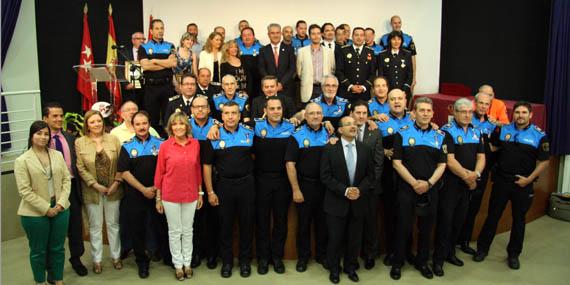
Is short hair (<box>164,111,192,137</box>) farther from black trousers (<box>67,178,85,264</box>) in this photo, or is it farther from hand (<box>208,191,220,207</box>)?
black trousers (<box>67,178,85,264</box>)

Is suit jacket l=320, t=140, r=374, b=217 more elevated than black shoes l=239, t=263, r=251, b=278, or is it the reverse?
suit jacket l=320, t=140, r=374, b=217

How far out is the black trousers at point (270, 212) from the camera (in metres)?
4.77

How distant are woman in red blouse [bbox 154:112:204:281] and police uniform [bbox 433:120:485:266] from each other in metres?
2.28

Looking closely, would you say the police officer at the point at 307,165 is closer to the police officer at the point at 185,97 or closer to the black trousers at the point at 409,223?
the black trousers at the point at 409,223

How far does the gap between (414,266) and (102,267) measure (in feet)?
10.1

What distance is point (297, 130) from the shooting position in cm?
470

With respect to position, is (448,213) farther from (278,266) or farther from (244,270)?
(244,270)

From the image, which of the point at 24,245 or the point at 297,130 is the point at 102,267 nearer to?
the point at 24,245

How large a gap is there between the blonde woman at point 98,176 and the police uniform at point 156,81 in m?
1.53

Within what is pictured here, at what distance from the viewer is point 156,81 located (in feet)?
20.3

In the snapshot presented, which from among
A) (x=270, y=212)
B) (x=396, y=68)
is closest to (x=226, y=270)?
(x=270, y=212)

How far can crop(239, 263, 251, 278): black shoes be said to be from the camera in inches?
190

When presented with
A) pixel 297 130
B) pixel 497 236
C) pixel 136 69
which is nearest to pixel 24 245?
pixel 136 69

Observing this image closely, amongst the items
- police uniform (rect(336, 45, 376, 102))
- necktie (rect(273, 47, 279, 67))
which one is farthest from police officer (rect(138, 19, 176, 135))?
police uniform (rect(336, 45, 376, 102))
